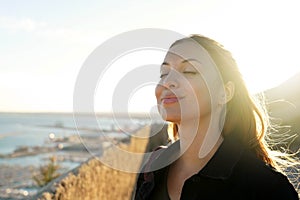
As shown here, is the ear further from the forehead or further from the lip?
the lip

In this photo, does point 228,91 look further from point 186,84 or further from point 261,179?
point 261,179

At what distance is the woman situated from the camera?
2.19 metres

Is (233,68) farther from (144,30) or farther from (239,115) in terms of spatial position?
(144,30)

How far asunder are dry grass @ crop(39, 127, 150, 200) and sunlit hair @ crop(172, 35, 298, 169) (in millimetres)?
4095

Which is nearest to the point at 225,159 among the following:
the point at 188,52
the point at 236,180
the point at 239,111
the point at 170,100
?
the point at 236,180

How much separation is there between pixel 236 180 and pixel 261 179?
0.37 ft

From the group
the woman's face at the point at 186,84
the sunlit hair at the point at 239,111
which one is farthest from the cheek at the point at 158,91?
the sunlit hair at the point at 239,111

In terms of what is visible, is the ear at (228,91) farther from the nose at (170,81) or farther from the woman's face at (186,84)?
the nose at (170,81)

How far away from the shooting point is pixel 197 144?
93.0 inches

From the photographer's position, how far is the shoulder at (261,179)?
2.09 meters

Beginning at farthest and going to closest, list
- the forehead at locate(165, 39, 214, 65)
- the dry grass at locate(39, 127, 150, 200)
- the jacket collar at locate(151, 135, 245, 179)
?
the dry grass at locate(39, 127, 150, 200) < the forehead at locate(165, 39, 214, 65) < the jacket collar at locate(151, 135, 245, 179)

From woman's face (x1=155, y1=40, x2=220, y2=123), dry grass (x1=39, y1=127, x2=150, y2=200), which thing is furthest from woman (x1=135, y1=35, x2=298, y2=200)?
dry grass (x1=39, y1=127, x2=150, y2=200)

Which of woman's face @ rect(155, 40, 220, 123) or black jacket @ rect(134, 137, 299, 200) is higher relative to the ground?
woman's face @ rect(155, 40, 220, 123)

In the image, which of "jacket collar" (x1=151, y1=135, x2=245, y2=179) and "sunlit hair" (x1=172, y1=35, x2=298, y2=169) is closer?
"jacket collar" (x1=151, y1=135, x2=245, y2=179)
